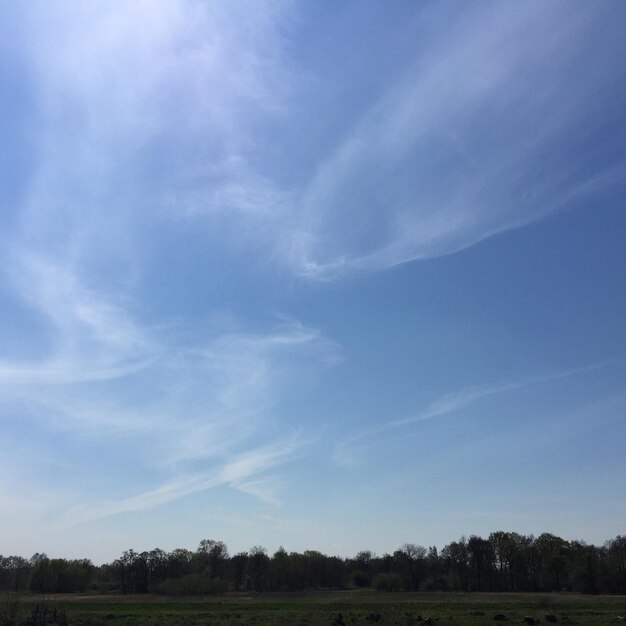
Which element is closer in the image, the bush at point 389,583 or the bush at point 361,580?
the bush at point 389,583

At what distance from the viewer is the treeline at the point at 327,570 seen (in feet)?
372

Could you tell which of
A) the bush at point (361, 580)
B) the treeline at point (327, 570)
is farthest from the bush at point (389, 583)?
the bush at point (361, 580)

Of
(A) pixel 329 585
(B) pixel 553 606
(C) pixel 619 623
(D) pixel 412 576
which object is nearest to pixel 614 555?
(D) pixel 412 576

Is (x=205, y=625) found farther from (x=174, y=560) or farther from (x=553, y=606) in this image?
(x=174, y=560)

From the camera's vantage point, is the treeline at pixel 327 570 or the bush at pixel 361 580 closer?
the treeline at pixel 327 570

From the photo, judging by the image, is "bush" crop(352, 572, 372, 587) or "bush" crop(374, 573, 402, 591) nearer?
"bush" crop(374, 573, 402, 591)

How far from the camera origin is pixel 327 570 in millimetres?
140125

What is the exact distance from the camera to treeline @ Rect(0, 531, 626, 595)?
372 ft

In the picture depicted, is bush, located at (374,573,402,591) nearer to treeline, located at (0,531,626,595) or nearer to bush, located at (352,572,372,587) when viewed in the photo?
treeline, located at (0,531,626,595)

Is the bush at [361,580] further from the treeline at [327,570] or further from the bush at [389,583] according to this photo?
the bush at [389,583]

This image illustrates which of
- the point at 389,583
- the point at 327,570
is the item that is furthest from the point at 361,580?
the point at 389,583

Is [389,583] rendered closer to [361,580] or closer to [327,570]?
[327,570]

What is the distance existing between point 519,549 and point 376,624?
91956mm

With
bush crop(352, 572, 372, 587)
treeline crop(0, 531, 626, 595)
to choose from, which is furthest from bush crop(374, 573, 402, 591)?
bush crop(352, 572, 372, 587)
